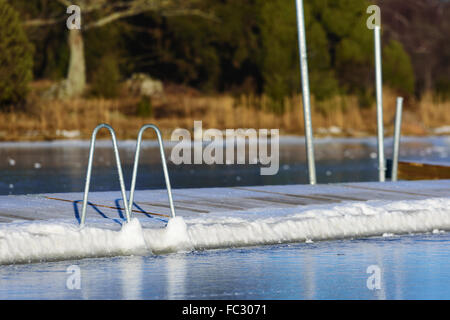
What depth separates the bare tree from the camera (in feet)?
160

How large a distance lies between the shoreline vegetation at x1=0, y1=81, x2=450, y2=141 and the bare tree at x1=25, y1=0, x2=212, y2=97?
8.02 ft

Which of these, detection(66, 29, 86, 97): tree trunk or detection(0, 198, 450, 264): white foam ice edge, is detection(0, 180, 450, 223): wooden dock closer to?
detection(0, 198, 450, 264): white foam ice edge

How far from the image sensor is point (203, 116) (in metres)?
43.5

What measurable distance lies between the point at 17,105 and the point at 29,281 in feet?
106

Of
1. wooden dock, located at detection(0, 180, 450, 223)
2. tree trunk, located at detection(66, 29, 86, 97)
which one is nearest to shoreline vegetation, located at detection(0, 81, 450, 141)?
tree trunk, located at detection(66, 29, 86, 97)

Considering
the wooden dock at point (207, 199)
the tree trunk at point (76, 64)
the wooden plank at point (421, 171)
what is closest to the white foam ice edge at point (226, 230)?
the wooden dock at point (207, 199)

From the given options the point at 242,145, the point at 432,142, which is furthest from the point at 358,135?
the point at 242,145

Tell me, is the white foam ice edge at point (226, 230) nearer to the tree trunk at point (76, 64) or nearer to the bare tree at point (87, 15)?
the bare tree at point (87, 15)

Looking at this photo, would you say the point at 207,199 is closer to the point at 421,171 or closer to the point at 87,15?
the point at 421,171

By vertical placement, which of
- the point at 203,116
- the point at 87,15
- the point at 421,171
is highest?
the point at 87,15

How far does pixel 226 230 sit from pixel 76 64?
39335 millimetres

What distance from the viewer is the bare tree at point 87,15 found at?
48.8 meters

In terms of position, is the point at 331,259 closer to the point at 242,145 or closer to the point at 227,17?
the point at 242,145

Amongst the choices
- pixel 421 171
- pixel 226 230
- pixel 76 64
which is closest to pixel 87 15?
pixel 76 64
